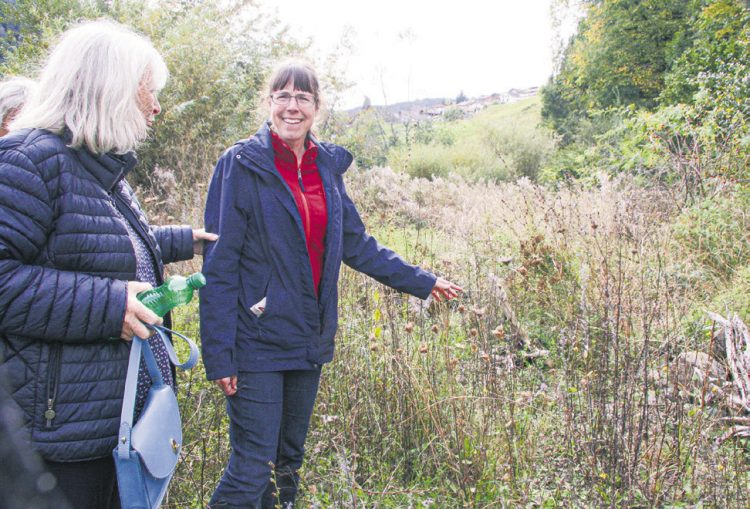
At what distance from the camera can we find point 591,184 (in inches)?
316

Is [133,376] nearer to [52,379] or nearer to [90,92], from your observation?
[52,379]

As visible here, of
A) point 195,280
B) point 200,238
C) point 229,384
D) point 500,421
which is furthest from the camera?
Answer: point 500,421

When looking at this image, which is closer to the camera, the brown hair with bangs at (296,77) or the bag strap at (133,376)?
the bag strap at (133,376)

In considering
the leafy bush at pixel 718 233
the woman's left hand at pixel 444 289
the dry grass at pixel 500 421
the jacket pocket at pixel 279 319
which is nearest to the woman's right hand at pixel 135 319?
the jacket pocket at pixel 279 319

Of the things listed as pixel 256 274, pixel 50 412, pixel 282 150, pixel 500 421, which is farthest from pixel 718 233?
pixel 50 412

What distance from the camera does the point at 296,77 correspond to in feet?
7.76

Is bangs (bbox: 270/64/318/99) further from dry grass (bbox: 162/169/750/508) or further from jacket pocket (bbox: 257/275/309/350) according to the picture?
dry grass (bbox: 162/169/750/508)

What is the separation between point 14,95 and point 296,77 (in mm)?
1494

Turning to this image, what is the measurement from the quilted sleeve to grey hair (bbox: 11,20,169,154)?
144 millimetres

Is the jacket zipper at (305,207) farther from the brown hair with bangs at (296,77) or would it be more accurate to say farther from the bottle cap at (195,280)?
the bottle cap at (195,280)

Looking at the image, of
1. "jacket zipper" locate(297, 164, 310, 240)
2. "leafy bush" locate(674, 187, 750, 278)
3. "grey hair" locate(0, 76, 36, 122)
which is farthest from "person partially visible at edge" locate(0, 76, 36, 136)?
"leafy bush" locate(674, 187, 750, 278)

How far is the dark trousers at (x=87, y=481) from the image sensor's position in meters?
1.63

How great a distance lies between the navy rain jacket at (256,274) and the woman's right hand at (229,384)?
0.12 feet

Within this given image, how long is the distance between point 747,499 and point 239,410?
197 centimetres
